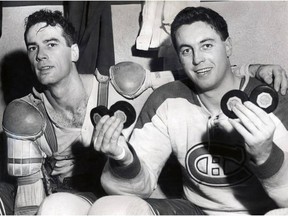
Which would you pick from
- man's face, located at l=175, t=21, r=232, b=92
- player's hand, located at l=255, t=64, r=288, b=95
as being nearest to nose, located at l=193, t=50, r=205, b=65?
man's face, located at l=175, t=21, r=232, b=92

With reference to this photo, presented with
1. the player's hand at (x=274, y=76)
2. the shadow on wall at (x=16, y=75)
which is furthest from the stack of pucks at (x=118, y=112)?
the shadow on wall at (x=16, y=75)

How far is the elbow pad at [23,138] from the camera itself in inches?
33.3

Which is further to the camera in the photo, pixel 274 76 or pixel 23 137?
pixel 23 137

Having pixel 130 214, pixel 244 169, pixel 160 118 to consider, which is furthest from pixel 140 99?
pixel 130 214

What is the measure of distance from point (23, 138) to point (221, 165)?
0.37 m

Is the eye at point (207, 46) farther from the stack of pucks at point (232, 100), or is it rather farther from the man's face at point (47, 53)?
the man's face at point (47, 53)

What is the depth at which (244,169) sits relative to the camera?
2.41 feet

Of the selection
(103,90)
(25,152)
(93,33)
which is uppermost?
(93,33)

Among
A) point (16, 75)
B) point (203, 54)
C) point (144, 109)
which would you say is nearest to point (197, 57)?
point (203, 54)

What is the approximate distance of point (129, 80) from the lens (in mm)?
886

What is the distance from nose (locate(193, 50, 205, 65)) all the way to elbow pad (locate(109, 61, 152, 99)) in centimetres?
18

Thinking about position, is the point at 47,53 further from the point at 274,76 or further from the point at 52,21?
the point at 274,76

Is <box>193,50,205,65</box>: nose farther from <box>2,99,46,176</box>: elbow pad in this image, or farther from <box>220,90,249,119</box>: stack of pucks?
<box>2,99,46,176</box>: elbow pad

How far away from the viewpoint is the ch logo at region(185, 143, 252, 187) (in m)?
0.73
